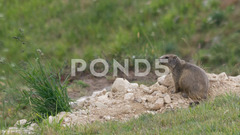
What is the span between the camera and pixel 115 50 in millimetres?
9852

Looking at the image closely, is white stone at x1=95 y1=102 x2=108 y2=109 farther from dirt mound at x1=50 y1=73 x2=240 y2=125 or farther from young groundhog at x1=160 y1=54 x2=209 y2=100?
young groundhog at x1=160 y1=54 x2=209 y2=100

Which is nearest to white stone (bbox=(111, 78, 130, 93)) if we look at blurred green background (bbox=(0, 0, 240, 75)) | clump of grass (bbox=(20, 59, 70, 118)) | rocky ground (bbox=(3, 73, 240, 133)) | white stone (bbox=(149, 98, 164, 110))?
rocky ground (bbox=(3, 73, 240, 133))

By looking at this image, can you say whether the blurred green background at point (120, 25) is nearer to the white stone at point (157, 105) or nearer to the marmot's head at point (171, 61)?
the marmot's head at point (171, 61)

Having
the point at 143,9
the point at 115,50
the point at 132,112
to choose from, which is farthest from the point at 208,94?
the point at 143,9

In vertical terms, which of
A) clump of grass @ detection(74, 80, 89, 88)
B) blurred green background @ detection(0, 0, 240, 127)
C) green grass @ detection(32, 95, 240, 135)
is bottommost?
green grass @ detection(32, 95, 240, 135)

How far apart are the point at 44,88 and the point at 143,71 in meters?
3.62

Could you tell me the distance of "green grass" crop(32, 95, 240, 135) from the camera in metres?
4.63

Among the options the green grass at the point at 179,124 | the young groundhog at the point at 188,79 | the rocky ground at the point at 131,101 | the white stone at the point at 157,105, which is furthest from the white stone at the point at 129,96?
the green grass at the point at 179,124

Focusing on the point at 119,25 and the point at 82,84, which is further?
the point at 119,25

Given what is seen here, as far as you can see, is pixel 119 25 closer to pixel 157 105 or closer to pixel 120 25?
pixel 120 25

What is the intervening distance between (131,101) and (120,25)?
6765 mm

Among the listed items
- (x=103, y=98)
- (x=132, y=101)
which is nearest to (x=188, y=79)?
(x=132, y=101)

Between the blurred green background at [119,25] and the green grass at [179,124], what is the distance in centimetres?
561

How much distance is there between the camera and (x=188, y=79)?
21.4ft
